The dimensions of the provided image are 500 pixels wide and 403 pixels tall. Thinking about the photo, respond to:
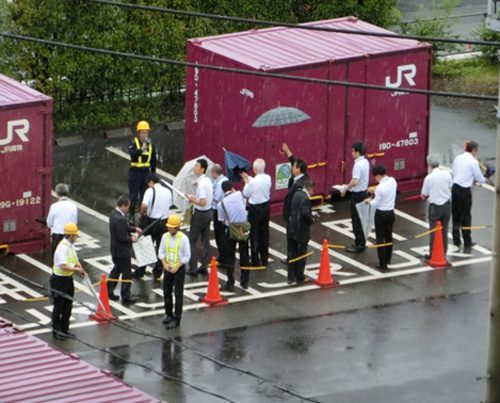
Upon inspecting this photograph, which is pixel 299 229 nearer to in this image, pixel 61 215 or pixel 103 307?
pixel 103 307

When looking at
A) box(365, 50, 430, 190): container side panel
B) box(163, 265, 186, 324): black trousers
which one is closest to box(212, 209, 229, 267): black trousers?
box(163, 265, 186, 324): black trousers

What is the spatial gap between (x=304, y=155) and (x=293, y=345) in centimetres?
616

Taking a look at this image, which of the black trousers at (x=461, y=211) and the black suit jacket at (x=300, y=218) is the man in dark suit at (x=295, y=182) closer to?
the black suit jacket at (x=300, y=218)

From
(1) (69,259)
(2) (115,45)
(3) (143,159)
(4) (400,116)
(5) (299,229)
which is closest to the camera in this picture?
(1) (69,259)

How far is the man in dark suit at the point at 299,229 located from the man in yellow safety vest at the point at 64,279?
140 inches

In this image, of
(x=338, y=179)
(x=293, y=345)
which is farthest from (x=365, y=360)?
(x=338, y=179)

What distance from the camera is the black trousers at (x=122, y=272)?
2327 centimetres

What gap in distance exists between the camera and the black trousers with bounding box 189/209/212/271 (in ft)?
80.3

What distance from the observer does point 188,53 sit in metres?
28.0

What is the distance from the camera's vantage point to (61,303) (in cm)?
2188

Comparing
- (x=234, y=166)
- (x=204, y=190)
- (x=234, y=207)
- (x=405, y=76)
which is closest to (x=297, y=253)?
(x=234, y=207)

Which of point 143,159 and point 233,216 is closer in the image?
point 233,216

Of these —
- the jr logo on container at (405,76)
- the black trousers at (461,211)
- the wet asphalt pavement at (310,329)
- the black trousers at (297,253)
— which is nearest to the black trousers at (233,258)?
the wet asphalt pavement at (310,329)

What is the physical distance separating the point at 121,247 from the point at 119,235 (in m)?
0.24
